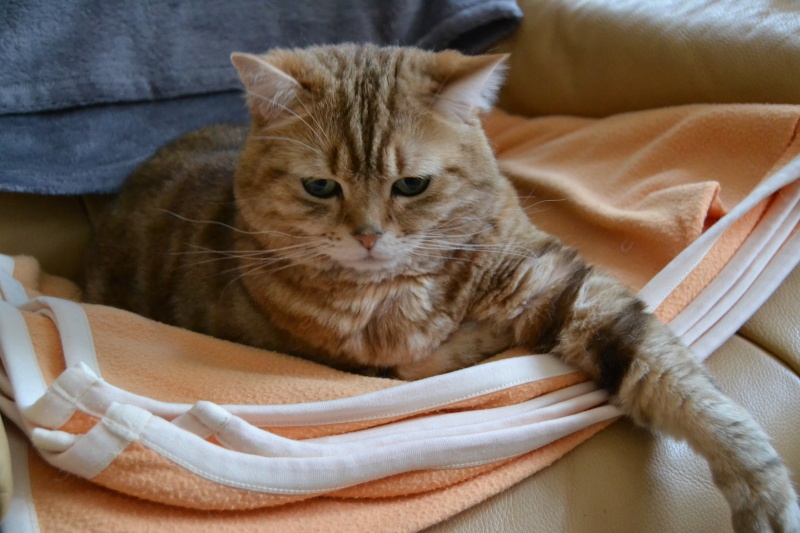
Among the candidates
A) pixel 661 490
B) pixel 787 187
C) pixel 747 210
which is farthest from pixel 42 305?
pixel 787 187

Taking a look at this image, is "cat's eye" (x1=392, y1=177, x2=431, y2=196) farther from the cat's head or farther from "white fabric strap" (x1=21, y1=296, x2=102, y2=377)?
"white fabric strap" (x1=21, y1=296, x2=102, y2=377)

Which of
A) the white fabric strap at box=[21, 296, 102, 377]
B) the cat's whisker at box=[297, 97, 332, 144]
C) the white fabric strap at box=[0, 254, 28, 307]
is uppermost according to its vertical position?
the cat's whisker at box=[297, 97, 332, 144]

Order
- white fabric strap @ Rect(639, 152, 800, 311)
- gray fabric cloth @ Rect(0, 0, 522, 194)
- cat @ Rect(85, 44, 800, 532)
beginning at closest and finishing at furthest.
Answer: cat @ Rect(85, 44, 800, 532) < white fabric strap @ Rect(639, 152, 800, 311) < gray fabric cloth @ Rect(0, 0, 522, 194)

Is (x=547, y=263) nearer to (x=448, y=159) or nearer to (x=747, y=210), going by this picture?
(x=448, y=159)

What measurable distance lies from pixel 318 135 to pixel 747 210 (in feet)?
2.80

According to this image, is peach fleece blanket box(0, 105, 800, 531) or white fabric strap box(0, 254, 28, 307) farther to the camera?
white fabric strap box(0, 254, 28, 307)

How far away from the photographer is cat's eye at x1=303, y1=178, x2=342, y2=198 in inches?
43.4

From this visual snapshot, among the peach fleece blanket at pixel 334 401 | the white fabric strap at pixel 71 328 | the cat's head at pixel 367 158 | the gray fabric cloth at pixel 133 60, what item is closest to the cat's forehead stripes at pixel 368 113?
the cat's head at pixel 367 158

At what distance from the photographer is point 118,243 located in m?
1.55

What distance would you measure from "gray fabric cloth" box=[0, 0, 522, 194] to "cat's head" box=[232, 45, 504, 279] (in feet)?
1.91

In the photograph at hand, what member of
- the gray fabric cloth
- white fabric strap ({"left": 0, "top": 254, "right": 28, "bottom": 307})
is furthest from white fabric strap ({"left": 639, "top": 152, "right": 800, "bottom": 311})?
white fabric strap ({"left": 0, "top": 254, "right": 28, "bottom": 307})

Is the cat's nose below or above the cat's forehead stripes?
below

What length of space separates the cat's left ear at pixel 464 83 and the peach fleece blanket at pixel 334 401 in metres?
0.46

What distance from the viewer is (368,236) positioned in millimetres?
1052
